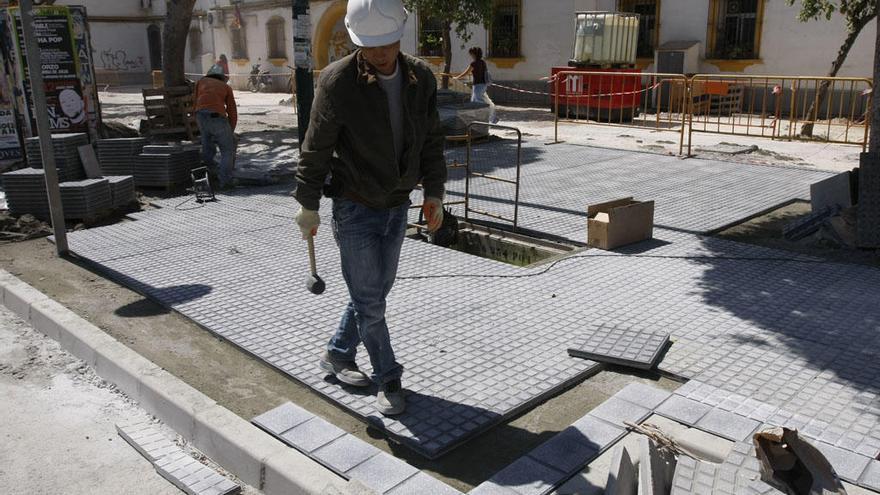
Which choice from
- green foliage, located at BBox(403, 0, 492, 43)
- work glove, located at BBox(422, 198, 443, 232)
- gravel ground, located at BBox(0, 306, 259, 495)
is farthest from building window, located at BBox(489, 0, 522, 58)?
work glove, located at BBox(422, 198, 443, 232)

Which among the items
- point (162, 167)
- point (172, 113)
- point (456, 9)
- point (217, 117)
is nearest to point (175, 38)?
point (172, 113)

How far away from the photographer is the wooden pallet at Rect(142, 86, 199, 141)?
1315 cm

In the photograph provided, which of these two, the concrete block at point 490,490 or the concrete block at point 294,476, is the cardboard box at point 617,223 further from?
the concrete block at point 294,476

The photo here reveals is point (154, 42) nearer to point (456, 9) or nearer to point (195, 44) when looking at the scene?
point (195, 44)

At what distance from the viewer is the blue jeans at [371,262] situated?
356 centimetres

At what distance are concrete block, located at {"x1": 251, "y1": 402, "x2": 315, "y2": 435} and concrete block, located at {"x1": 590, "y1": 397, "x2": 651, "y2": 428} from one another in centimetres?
144

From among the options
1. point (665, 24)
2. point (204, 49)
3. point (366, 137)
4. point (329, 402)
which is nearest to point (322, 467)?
point (329, 402)

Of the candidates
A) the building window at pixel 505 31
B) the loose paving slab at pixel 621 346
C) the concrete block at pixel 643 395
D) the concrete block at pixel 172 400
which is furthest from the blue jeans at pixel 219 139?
the building window at pixel 505 31

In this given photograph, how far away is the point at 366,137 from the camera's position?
3.43 meters

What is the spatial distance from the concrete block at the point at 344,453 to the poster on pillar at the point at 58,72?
842 centimetres

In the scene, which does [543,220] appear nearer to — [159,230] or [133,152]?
[159,230]

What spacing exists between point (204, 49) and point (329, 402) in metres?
34.8

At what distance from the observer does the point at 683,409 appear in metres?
3.71

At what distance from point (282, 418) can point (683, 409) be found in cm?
200
